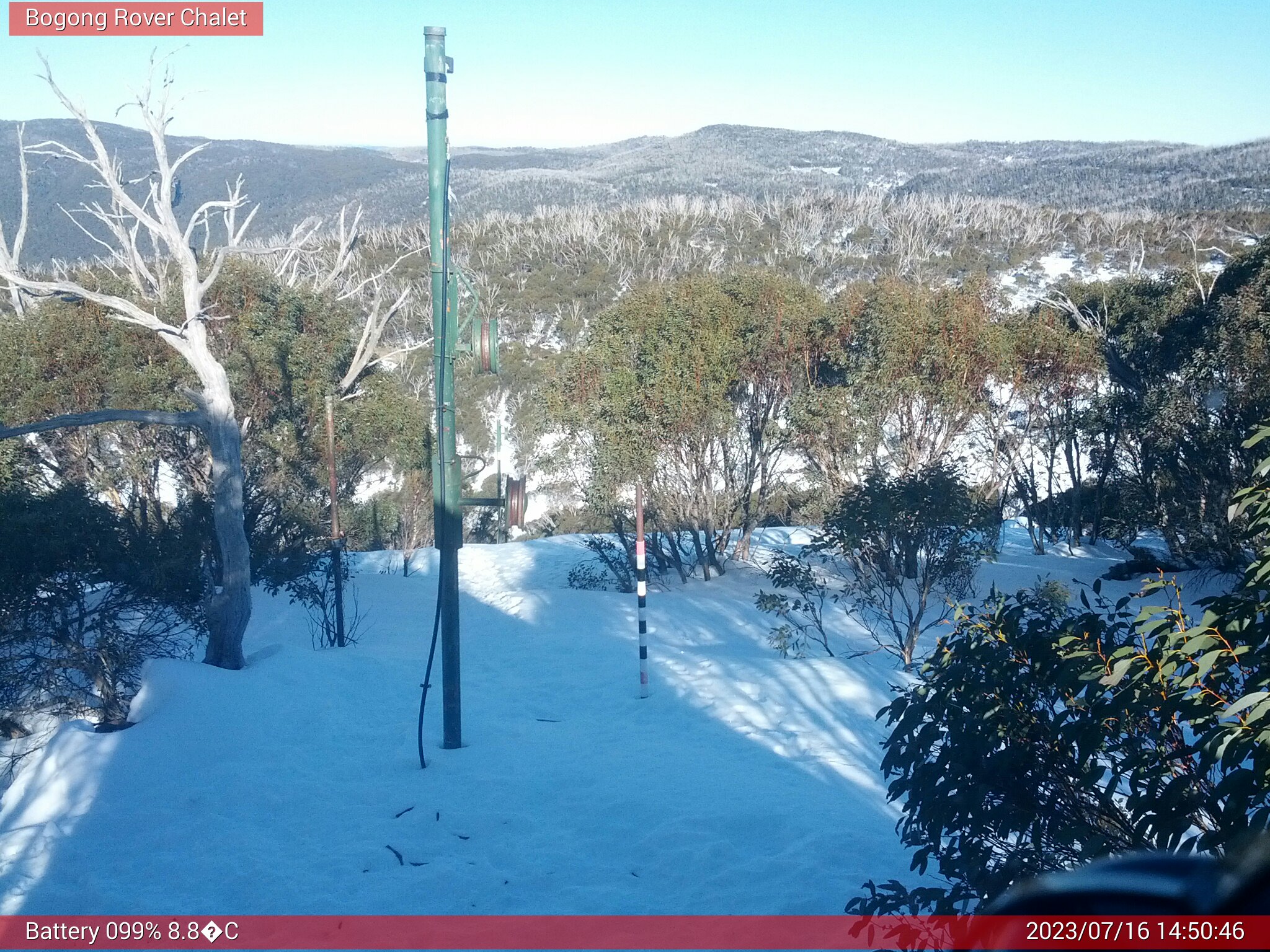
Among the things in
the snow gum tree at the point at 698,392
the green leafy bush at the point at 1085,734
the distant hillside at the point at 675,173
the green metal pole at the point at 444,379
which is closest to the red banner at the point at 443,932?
the green leafy bush at the point at 1085,734

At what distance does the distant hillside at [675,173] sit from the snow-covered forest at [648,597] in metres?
26.6

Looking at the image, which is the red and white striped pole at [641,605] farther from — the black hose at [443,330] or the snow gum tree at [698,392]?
the snow gum tree at [698,392]

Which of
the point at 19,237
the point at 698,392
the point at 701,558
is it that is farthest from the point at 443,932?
the point at 701,558

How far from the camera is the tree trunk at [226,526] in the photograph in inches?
377

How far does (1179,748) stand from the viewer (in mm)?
2658

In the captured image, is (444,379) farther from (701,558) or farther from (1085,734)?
(701,558)

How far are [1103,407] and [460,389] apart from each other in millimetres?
21131

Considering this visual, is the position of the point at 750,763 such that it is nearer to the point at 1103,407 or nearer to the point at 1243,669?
the point at 1243,669

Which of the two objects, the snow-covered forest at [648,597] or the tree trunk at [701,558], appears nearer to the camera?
the snow-covered forest at [648,597]

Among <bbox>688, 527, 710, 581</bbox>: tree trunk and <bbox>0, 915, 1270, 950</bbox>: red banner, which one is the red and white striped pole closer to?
<bbox>0, 915, 1270, 950</bbox>: red banner

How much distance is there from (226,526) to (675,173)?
67.2 meters

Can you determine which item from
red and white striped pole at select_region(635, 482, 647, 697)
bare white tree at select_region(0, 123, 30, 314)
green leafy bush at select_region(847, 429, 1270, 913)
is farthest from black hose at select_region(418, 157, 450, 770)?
→ bare white tree at select_region(0, 123, 30, 314)

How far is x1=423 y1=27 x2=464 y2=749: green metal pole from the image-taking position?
650cm

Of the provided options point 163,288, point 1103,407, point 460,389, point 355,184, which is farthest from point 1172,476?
point 355,184
